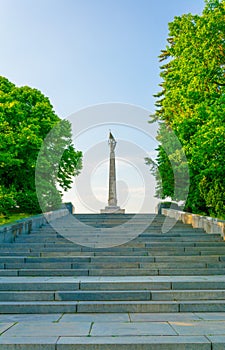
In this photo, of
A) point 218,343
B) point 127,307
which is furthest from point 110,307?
point 218,343

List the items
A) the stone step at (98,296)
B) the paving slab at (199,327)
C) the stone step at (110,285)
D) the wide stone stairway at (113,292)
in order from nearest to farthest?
the wide stone stairway at (113,292)
the paving slab at (199,327)
the stone step at (98,296)
the stone step at (110,285)

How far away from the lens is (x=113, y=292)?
9273 mm

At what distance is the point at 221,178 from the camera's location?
20109mm

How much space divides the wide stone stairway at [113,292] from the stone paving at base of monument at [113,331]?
0.05 ft

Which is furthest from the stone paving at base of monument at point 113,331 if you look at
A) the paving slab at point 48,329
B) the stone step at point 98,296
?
the stone step at point 98,296

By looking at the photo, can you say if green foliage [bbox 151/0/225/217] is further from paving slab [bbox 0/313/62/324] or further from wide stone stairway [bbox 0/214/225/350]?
paving slab [bbox 0/313/62/324]

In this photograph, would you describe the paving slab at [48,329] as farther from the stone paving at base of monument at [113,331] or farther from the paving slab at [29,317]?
the paving slab at [29,317]

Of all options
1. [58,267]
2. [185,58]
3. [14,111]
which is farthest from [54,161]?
[58,267]

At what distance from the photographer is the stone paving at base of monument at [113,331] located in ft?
20.6

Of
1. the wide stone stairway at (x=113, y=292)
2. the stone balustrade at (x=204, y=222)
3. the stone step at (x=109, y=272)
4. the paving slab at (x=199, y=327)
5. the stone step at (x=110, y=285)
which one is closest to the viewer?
the wide stone stairway at (x=113, y=292)

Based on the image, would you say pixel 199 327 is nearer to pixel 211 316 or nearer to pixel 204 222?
pixel 211 316

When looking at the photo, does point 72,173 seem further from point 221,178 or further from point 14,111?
point 221,178

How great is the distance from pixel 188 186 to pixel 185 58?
798 centimetres

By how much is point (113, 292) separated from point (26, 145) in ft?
58.0
